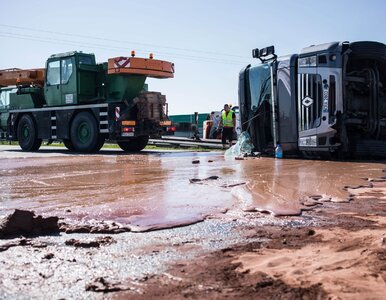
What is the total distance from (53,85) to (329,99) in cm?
986

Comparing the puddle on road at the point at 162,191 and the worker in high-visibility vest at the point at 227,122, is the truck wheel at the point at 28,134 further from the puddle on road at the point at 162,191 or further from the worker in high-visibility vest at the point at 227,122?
the puddle on road at the point at 162,191

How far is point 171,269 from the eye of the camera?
95.7 inches

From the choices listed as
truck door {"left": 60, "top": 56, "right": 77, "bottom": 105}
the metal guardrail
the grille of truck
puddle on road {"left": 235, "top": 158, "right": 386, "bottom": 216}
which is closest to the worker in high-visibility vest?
the metal guardrail

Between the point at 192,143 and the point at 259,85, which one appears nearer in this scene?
the point at 259,85

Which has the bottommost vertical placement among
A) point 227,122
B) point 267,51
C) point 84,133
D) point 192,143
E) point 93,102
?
point 192,143

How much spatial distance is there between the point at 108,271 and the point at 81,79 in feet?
43.4

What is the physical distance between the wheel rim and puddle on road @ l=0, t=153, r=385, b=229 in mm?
6881

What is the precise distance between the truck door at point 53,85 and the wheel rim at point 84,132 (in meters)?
1.25

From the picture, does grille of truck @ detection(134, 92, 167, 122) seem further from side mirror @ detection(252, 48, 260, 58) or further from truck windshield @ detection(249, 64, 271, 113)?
side mirror @ detection(252, 48, 260, 58)

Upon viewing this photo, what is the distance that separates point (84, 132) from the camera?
49.3 feet

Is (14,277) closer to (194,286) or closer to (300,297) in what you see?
(194,286)

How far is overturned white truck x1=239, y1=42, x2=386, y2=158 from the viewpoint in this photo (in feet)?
30.5

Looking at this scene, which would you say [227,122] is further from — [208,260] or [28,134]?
[208,260]

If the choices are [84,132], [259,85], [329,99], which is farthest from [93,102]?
[329,99]
